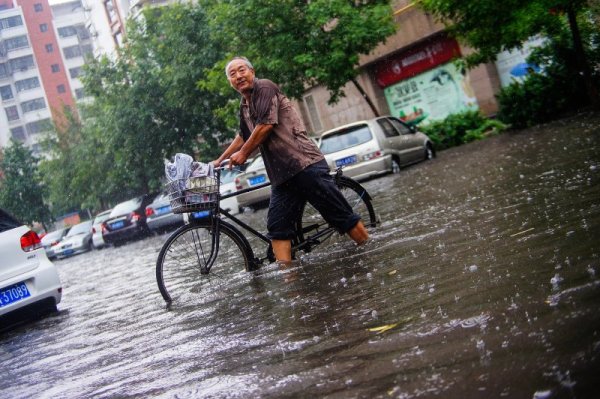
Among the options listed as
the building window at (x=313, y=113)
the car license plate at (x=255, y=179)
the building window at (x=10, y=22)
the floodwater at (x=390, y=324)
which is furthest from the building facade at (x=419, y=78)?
the building window at (x=10, y=22)

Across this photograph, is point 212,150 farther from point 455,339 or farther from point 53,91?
point 53,91

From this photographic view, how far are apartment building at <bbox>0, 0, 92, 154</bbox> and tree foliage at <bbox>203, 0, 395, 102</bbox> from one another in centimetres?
8323

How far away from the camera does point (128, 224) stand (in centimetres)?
2639

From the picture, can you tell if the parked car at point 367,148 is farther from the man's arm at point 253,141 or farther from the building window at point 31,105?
the building window at point 31,105

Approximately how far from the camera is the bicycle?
641 centimetres

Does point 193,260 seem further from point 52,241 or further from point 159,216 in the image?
point 52,241

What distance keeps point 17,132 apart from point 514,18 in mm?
94353

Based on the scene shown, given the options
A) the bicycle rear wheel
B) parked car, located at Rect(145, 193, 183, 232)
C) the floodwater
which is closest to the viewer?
the floodwater

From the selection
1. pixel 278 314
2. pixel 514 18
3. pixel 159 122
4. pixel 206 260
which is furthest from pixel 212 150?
pixel 278 314

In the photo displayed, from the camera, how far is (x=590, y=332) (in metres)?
2.86

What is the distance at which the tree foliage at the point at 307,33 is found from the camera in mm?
20422

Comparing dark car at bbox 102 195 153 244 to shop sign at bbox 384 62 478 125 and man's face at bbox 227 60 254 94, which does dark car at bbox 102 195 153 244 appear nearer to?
shop sign at bbox 384 62 478 125

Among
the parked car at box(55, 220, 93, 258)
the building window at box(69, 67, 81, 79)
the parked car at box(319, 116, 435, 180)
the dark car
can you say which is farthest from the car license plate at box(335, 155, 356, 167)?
the building window at box(69, 67, 81, 79)

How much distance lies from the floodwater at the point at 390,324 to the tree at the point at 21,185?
57147mm
